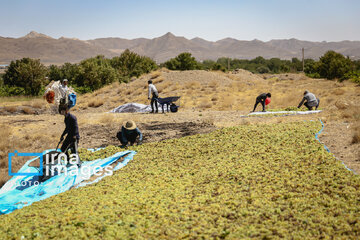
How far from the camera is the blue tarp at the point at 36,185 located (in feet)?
19.8

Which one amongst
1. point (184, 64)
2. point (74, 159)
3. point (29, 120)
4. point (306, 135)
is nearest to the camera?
point (74, 159)

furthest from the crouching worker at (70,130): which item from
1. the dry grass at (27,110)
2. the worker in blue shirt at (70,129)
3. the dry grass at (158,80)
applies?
the dry grass at (158,80)

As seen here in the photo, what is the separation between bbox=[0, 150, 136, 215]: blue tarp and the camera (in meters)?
6.03

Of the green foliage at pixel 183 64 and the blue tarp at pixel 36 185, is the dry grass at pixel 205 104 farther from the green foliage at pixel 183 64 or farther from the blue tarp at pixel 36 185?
the green foliage at pixel 183 64

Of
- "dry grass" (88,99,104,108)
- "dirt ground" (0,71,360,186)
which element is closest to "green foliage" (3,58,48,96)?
"dirt ground" (0,71,360,186)

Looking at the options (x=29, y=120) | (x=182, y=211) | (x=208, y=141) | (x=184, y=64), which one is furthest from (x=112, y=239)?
(x=184, y=64)

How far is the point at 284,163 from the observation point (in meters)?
6.59

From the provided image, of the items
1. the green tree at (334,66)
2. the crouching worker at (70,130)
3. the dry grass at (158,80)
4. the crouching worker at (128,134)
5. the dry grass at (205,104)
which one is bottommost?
the dry grass at (205,104)

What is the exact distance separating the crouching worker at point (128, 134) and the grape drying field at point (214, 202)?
1.67m

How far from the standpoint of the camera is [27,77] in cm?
3594

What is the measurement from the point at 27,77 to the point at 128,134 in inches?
1233

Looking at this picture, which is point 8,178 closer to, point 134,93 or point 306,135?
point 306,135

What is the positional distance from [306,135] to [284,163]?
2569 mm

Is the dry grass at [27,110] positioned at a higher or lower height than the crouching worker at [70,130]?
lower
